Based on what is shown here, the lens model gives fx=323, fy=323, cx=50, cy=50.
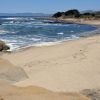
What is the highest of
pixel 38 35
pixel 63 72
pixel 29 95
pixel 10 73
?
pixel 29 95

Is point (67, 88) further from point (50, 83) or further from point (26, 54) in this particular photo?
point (26, 54)

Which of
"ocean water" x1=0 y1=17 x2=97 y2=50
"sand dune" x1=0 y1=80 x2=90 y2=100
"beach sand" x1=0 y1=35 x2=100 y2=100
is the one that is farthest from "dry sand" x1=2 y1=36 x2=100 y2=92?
"ocean water" x1=0 y1=17 x2=97 y2=50

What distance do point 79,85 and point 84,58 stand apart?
185 inches

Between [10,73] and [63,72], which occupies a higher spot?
[10,73]

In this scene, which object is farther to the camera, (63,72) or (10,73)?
(63,72)

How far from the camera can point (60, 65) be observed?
39.0 feet

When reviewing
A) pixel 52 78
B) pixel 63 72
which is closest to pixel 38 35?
pixel 63 72

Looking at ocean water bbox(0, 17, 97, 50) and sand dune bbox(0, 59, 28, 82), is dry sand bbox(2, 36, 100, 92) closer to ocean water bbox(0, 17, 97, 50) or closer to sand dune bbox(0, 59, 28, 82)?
sand dune bbox(0, 59, 28, 82)

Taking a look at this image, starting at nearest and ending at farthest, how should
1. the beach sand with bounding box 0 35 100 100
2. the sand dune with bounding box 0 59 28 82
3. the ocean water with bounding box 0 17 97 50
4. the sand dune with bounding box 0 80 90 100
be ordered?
the sand dune with bounding box 0 80 90 100
the beach sand with bounding box 0 35 100 100
the sand dune with bounding box 0 59 28 82
the ocean water with bounding box 0 17 97 50

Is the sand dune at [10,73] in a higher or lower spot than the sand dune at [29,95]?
lower

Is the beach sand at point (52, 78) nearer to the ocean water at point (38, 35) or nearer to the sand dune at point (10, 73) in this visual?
the sand dune at point (10, 73)

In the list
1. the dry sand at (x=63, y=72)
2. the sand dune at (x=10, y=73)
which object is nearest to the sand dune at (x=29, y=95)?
the dry sand at (x=63, y=72)

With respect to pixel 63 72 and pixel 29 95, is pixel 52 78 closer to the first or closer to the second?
pixel 63 72

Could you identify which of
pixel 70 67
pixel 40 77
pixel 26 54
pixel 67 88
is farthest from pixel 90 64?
pixel 26 54
